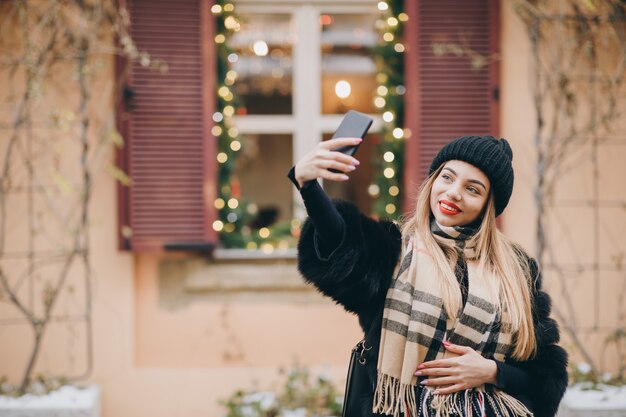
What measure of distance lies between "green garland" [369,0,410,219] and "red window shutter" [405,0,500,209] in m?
0.11

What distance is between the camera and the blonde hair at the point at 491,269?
1.95 metres

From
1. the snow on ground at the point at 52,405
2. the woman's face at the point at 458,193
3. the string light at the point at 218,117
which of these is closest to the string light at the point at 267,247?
the string light at the point at 218,117

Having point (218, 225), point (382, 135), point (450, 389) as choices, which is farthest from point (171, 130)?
point (450, 389)

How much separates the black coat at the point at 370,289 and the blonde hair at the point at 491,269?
0.07m

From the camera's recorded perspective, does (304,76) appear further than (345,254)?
Yes

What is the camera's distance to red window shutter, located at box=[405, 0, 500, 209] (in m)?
4.18

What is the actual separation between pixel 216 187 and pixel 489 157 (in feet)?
8.07

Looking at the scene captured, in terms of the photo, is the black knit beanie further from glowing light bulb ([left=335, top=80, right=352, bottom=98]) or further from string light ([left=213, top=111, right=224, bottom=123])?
glowing light bulb ([left=335, top=80, right=352, bottom=98])

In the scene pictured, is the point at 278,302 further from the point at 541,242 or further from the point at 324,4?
the point at 324,4

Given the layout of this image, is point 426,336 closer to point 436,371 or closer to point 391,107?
point 436,371

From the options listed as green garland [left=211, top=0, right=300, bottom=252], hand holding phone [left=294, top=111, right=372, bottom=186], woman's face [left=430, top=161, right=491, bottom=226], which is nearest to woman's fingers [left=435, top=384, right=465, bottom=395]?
woman's face [left=430, top=161, right=491, bottom=226]

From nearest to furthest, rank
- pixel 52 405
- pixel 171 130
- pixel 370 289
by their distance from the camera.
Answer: pixel 370 289 < pixel 52 405 < pixel 171 130

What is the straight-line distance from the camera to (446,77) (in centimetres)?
421

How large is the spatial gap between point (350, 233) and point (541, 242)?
238 cm
